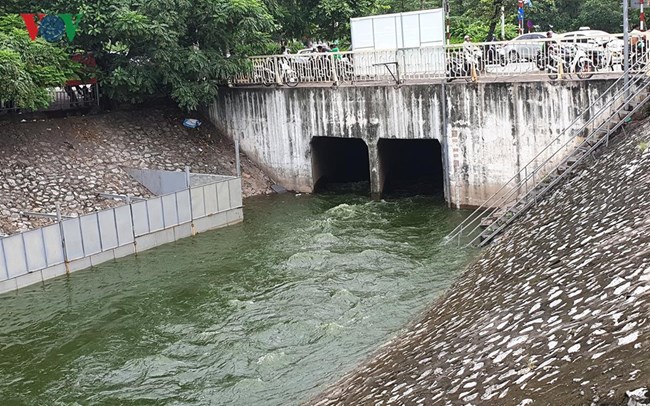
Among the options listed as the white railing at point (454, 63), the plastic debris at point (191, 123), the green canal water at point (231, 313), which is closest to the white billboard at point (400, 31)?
the white railing at point (454, 63)

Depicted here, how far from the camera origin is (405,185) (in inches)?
1326

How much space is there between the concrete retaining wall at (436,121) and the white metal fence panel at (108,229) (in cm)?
1080

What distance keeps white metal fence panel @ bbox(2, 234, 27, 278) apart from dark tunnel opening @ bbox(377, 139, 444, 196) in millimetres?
14989

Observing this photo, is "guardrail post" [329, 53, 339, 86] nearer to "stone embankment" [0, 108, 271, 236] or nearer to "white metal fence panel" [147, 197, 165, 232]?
"stone embankment" [0, 108, 271, 236]

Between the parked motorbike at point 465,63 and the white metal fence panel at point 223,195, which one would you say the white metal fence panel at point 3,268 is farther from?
the parked motorbike at point 465,63

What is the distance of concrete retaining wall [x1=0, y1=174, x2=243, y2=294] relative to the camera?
22.9 m

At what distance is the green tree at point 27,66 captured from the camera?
26734 millimetres

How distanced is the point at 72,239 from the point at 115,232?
157 cm

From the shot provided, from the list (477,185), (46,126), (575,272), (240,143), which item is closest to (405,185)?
(477,185)

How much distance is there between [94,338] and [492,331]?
1108cm

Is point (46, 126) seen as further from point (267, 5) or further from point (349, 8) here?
point (349, 8)

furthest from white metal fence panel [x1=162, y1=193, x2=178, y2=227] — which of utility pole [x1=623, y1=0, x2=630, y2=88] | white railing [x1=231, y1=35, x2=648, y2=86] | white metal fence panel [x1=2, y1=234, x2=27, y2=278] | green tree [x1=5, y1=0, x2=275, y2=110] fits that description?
utility pole [x1=623, y1=0, x2=630, y2=88]
